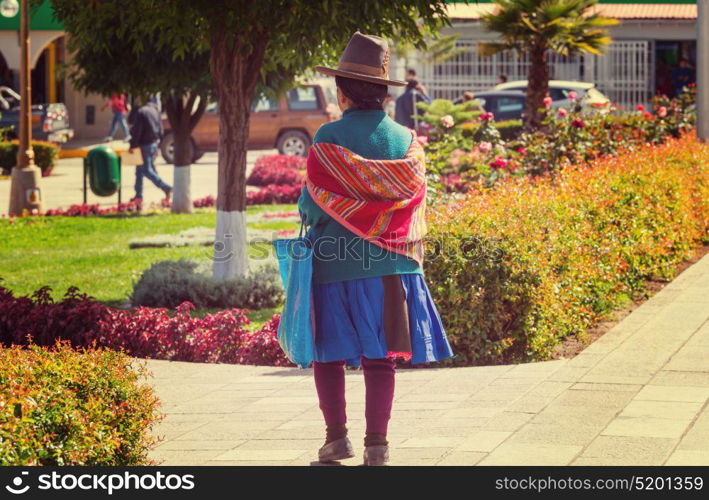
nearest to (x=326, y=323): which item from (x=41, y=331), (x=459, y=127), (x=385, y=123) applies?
(x=385, y=123)

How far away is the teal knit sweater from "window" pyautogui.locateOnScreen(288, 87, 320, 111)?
2248 centimetres

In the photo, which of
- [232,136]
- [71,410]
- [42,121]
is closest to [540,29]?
[232,136]

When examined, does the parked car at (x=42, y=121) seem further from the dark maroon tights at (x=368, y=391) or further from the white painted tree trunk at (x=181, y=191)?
the dark maroon tights at (x=368, y=391)

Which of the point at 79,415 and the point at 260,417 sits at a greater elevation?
the point at 79,415

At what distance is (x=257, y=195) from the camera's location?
1927cm

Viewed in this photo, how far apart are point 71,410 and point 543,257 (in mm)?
3935

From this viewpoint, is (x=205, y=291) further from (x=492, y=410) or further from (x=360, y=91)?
(x=360, y=91)

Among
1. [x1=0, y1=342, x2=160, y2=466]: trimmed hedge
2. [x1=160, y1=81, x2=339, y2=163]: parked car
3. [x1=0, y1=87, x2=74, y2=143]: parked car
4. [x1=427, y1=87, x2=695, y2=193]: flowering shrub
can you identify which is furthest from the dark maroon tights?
[x1=0, y1=87, x2=74, y2=143]: parked car

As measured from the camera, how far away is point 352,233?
5188 mm

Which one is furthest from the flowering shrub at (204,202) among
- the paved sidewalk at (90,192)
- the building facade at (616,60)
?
the building facade at (616,60)

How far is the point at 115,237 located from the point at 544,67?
7651 millimetres

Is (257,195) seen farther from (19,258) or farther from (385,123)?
(385,123)

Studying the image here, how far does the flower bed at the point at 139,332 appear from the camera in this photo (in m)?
8.12

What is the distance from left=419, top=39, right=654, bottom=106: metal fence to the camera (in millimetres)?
31484
